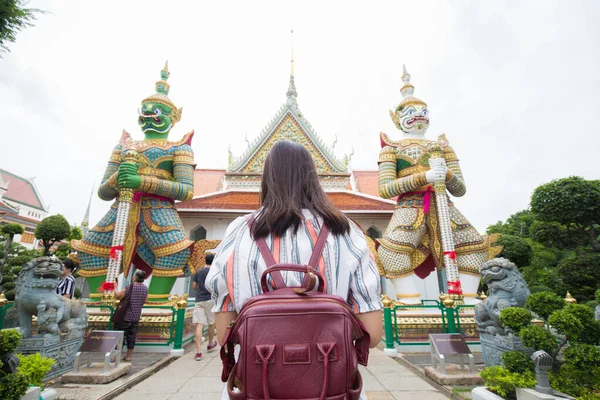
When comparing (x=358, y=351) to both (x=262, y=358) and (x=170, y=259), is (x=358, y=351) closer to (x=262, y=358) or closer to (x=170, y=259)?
(x=262, y=358)

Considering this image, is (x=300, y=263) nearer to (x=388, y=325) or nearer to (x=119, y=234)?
(x=388, y=325)

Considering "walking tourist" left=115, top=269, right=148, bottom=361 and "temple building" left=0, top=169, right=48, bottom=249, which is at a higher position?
"temple building" left=0, top=169, right=48, bottom=249

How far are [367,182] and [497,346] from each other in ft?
38.3

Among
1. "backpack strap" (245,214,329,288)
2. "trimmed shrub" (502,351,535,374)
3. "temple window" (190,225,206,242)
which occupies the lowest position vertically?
"trimmed shrub" (502,351,535,374)

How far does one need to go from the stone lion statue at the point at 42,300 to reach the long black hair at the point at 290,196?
403 centimetres

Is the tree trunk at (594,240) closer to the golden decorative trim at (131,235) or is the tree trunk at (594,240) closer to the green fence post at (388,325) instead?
the green fence post at (388,325)

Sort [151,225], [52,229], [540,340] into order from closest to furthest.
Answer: [540,340] → [151,225] → [52,229]

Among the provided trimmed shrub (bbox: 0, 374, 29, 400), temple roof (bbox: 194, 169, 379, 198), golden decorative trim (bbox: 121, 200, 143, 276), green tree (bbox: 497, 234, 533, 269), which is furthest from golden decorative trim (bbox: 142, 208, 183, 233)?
green tree (bbox: 497, 234, 533, 269)

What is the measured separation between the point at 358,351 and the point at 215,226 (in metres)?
9.46

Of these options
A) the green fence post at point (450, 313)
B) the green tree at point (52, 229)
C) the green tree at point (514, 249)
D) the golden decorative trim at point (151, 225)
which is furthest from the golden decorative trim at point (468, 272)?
the green tree at point (52, 229)

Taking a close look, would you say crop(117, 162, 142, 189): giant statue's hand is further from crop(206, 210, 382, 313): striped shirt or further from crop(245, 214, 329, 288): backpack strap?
crop(245, 214, 329, 288): backpack strap

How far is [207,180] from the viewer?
1528 centimetres

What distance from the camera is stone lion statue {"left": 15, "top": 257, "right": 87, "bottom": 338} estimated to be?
3787 millimetres

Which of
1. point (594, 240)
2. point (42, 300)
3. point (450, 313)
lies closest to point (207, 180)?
point (42, 300)
